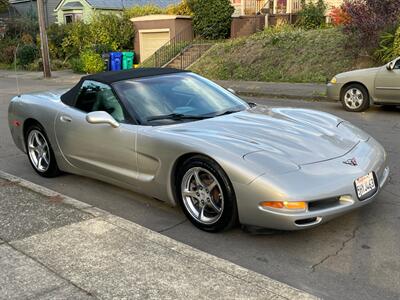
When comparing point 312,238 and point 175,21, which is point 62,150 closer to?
point 312,238

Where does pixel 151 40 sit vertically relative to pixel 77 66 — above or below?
above

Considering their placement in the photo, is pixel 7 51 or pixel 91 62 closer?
pixel 91 62

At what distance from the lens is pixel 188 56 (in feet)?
72.5

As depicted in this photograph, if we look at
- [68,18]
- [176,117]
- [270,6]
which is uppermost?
[270,6]

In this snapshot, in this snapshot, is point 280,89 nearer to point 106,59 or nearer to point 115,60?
point 115,60

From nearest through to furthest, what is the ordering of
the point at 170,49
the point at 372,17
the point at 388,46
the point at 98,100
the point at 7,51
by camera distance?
the point at 98,100 < the point at 388,46 < the point at 372,17 < the point at 170,49 < the point at 7,51

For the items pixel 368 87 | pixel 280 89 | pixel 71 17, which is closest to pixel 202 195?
pixel 368 87

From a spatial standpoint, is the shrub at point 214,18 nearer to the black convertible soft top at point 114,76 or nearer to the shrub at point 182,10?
the shrub at point 182,10

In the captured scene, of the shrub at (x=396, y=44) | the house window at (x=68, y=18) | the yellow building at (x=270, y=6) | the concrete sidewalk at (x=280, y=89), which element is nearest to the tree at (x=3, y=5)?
the house window at (x=68, y=18)

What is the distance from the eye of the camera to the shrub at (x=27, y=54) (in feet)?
96.1

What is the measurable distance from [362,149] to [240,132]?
108 cm

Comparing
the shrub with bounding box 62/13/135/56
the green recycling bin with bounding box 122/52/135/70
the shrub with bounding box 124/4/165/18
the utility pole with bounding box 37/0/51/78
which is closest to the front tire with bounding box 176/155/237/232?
the utility pole with bounding box 37/0/51/78

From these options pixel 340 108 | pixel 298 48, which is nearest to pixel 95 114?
pixel 340 108

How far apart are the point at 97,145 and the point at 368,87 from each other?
275 inches
